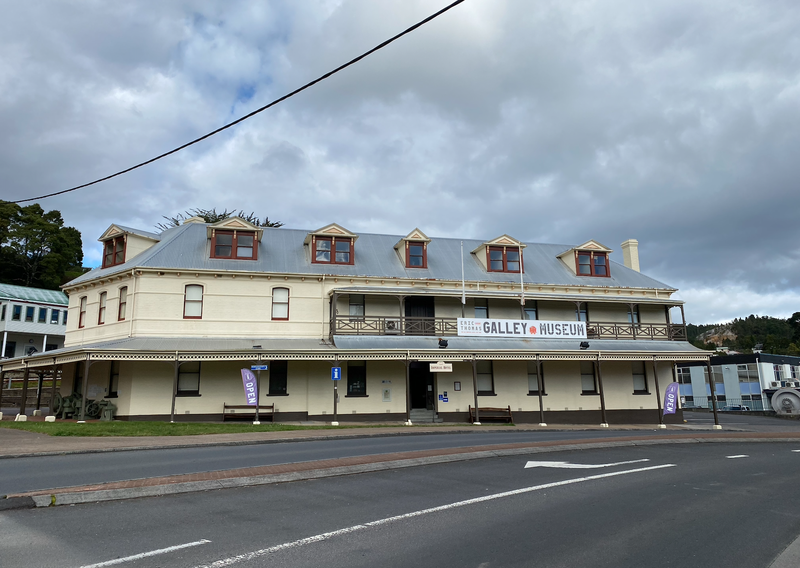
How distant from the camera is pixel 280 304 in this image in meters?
26.4

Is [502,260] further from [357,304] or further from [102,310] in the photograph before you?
[102,310]

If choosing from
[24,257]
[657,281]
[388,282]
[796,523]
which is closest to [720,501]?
[796,523]

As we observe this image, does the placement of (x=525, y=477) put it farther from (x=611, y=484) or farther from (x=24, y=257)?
(x=24, y=257)

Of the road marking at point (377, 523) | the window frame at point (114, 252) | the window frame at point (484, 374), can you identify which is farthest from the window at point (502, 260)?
the road marking at point (377, 523)

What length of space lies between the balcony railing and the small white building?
34.2m

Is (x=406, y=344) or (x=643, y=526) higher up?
(x=406, y=344)

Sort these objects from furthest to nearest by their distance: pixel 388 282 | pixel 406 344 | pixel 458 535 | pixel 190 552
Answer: pixel 388 282 → pixel 406 344 → pixel 458 535 → pixel 190 552

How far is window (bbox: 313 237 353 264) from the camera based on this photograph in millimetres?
28219

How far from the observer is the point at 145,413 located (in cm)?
2388

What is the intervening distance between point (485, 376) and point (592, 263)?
9355 mm

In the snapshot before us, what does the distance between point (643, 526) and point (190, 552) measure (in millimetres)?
5292

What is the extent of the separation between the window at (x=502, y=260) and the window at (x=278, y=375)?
11.7 metres

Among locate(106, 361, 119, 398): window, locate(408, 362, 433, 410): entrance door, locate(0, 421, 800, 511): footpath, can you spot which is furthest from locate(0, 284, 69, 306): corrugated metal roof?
locate(408, 362, 433, 410): entrance door

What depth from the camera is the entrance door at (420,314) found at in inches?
1075
